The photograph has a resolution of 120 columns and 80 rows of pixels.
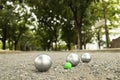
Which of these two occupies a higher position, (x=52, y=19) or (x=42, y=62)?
(x=52, y=19)

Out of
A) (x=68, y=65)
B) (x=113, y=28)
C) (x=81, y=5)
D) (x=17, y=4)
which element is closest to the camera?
(x=68, y=65)

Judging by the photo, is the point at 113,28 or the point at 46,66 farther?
the point at 113,28

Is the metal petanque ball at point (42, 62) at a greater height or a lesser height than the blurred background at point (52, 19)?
lesser

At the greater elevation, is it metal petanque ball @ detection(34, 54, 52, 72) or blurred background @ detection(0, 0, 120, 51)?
blurred background @ detection(0, 0, 120, 51)

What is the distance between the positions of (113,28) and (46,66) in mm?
36568

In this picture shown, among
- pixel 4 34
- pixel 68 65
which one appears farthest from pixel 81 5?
pixel 68 65

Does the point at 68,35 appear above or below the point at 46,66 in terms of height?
above

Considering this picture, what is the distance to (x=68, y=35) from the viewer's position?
1537 inches

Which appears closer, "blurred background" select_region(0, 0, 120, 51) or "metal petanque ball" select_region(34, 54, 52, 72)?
"metal petanque ball" select_region(34, 54, 52, 72)

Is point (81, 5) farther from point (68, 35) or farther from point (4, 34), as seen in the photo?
point (4, 34)

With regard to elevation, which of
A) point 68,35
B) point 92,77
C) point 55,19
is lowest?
point 92,77

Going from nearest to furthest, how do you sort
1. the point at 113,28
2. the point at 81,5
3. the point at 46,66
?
the point at 46,66 → the point at 81,5 → the point at 113,28

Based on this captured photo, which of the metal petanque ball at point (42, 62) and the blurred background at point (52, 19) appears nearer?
the metal petanque ball at point (42, 62)

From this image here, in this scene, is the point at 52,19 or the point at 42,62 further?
the point at 52,19
